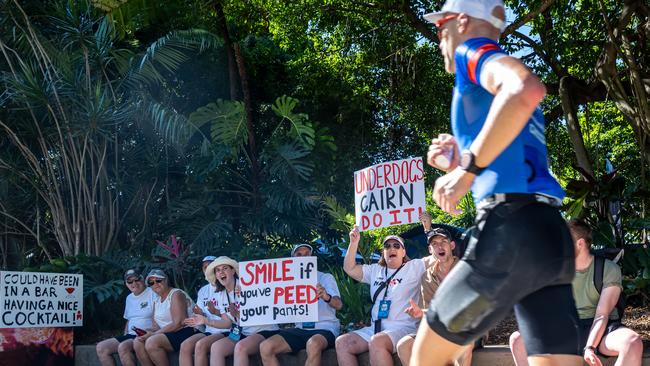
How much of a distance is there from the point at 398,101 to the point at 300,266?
252 inches

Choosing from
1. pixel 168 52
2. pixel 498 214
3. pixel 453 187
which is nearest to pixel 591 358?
pixel 498 214

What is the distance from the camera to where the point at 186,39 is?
13.0m

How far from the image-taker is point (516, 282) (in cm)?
256

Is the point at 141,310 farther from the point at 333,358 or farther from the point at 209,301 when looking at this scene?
the point at 333,358

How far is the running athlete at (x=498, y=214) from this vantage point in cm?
253

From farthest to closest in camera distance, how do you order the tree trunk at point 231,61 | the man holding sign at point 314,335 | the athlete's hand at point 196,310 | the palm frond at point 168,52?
the tree trunk at point 231,61, the palm frond at point 168,52, the athlete's hand at point 196,310, the man holding sign at point 314,335

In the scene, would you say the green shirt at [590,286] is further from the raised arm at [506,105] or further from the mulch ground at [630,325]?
the raised arm at [506,105]

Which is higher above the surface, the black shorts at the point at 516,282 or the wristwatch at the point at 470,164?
the wristwatch at the point at 470,164

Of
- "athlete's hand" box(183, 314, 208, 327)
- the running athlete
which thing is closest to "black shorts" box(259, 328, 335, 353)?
"athlete's hand" box(183, 314, 208, 327)

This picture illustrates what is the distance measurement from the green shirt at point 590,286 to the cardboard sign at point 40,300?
20.4 feet

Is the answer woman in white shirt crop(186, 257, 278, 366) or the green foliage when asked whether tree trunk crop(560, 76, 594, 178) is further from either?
woman in white shirt crop(186, 257, 278, 366)

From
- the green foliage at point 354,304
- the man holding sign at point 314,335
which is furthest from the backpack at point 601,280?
the green foliage at point 354,304

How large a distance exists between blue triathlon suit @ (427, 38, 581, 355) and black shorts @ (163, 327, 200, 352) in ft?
21.9

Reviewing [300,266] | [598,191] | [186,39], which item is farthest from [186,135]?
[598,191]
